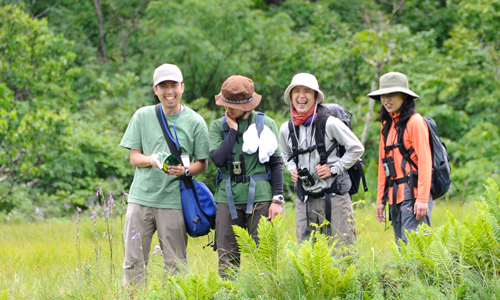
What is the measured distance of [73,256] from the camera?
580cm

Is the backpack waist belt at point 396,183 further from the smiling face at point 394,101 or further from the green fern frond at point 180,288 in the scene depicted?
the green fern frond at point 180,288

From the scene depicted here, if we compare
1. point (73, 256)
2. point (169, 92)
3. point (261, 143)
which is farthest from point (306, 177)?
point (73, 256)

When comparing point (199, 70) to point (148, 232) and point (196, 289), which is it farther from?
point (196, 289)

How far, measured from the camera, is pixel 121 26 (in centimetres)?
1555

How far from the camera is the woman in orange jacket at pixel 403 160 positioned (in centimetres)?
385

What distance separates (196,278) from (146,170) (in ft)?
4.42

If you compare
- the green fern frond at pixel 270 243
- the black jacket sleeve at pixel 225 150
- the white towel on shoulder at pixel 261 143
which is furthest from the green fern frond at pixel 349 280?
the black jacket sleeve at pixel 225 150

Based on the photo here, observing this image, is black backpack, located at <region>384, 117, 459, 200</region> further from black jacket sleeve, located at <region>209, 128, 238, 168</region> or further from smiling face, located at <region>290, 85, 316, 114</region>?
black jacket sleeve, located at <region>209, 128, 238, 168</region>

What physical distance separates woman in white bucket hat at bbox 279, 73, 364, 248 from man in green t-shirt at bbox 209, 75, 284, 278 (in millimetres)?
190

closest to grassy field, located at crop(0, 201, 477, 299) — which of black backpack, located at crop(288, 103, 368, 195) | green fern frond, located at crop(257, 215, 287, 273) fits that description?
black backpack, located at crop(288, 103, 368, 195)

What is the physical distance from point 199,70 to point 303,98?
28.7ft

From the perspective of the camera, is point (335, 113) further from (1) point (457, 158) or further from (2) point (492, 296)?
(1) point (457, 158)

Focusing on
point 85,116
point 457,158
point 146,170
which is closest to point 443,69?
point 457,158

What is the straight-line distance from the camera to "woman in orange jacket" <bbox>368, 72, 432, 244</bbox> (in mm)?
3848
